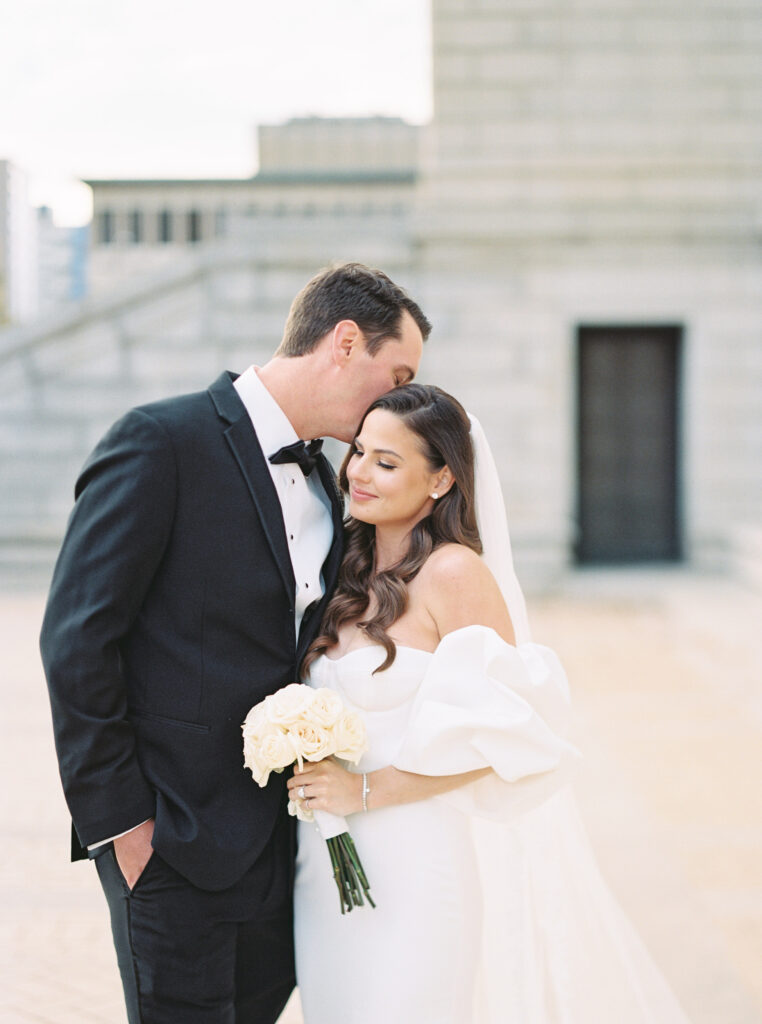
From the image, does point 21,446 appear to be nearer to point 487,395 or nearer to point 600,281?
point 487,395

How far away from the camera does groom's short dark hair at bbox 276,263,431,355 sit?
284 centimetres

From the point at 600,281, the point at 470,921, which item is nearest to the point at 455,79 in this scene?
the point at 600,281

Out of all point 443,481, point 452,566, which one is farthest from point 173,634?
point 443,481

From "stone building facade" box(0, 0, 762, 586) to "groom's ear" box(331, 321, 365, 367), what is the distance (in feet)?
35.7

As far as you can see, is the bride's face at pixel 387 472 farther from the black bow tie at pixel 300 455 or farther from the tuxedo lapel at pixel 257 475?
the tuxedo lapel at pixel 257 475

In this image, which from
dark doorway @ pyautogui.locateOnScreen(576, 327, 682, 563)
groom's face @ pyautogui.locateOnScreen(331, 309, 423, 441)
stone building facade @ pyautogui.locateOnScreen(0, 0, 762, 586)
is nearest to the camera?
groom's face @ pyautogui.locateOnScreen(331, 309, 423, 441)

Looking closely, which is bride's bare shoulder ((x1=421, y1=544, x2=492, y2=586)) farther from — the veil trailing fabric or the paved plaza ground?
the paved plaza ground

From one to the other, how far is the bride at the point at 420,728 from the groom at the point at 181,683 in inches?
6.6

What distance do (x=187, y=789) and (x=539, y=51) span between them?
1373 cm

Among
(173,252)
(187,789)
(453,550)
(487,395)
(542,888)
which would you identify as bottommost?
(542,888)

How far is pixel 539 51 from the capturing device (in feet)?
46.5

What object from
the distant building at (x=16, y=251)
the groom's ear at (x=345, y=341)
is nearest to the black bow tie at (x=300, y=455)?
the groom's ear at (x=345, y=341)

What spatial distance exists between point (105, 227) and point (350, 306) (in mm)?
85668

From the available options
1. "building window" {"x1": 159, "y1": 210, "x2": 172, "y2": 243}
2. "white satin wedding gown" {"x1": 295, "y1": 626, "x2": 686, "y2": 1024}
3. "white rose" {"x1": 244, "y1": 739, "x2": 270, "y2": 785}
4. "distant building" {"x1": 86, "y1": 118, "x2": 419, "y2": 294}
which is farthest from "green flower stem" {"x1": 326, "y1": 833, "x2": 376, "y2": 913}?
"building window" {"x1": 159, "y1": 210, "x2": 172, "y2": 243}
